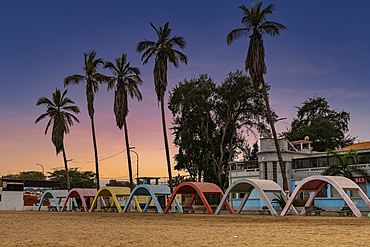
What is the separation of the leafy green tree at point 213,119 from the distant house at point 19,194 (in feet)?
80.2

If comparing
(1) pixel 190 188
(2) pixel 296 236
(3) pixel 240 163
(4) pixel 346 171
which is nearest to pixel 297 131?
(3) pixel 240 163

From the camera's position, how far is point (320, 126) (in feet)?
192

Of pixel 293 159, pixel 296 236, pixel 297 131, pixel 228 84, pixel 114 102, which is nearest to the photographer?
pixel 296 236

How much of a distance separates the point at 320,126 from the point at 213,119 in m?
17.6

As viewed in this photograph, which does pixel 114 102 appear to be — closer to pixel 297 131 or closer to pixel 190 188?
pixel 190 188

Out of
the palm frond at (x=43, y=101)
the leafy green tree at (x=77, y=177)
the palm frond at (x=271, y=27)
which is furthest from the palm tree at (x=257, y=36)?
the leafy green tree at (x=77, y=177)

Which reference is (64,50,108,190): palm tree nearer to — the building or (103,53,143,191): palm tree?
(103,53,143,191): palm tree

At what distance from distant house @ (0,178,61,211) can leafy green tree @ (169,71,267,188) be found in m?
24.5

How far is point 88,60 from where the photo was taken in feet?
144

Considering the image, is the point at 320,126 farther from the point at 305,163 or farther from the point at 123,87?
the point at 123,87

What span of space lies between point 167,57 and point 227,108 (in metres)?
18.6

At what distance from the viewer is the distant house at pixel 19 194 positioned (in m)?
58.8

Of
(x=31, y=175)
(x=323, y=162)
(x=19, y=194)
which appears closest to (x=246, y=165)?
(x=323, y=162)

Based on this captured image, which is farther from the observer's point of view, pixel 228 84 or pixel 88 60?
pixel 228 84
